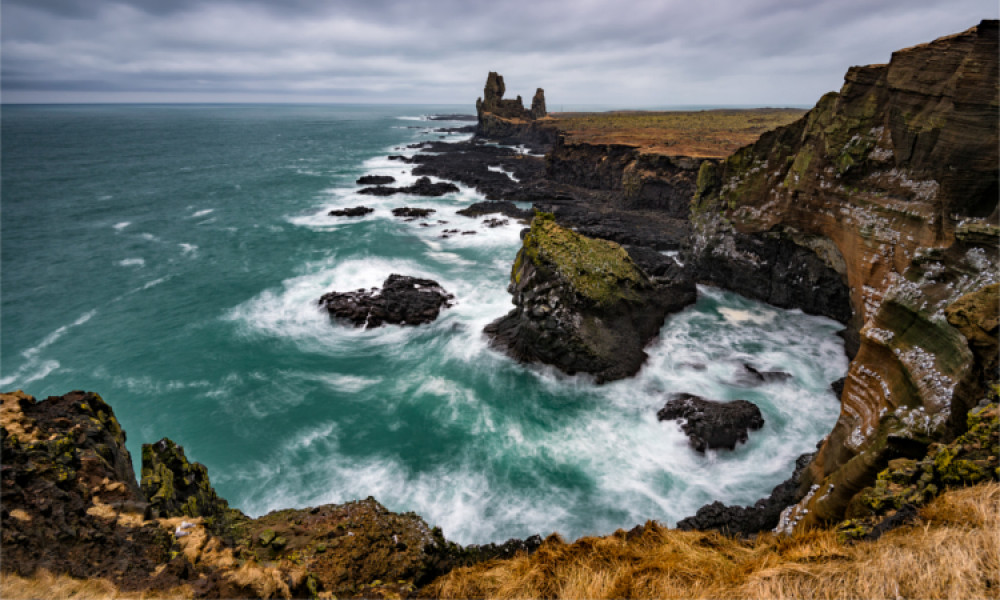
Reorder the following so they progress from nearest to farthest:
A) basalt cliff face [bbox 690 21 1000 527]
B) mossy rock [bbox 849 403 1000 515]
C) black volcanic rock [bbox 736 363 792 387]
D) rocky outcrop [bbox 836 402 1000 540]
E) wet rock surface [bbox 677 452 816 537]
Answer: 1. rocky outcrop [bbox 836 402 1000 540]
2. mossy rock [bbox 849 403 1000 515]
3. basalt cliff face [bbox 690 21 1000 527]
4. wet rock surface [bbox 677 452 816 537]
5. black volcanic rock [bbox 736 363 792 387]

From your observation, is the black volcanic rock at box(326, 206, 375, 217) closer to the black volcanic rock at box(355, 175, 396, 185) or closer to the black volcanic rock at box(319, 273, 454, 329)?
the black volcanic rock at box(355, 175, 396, 185)

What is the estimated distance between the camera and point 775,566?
5.57m

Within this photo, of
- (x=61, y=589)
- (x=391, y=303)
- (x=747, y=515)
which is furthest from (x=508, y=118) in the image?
(x=61, y=589)

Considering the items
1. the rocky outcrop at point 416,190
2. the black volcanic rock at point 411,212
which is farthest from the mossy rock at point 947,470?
the rocky outcrop at point 416,190

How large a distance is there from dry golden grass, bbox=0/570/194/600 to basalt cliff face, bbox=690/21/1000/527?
1245cm

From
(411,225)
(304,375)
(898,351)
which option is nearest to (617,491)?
(898,351)

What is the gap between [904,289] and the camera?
10969mm

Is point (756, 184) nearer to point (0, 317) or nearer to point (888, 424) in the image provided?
point (888, 424)

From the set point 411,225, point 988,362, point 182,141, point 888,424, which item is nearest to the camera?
point 988,362

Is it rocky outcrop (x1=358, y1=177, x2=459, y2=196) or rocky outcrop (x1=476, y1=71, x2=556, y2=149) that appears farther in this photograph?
rocky outcrop (x1=476, y1=71, x2=556, y2=149)

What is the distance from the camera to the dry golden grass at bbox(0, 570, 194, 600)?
4219 millimetres

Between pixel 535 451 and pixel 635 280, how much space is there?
10.9m

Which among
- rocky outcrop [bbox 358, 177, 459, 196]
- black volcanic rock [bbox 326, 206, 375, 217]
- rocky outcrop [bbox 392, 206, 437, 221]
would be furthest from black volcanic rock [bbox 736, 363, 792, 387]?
rocky outcrop [bbox 358, 177, 459, 196]

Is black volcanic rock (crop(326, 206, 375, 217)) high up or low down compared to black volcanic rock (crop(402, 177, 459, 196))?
down
